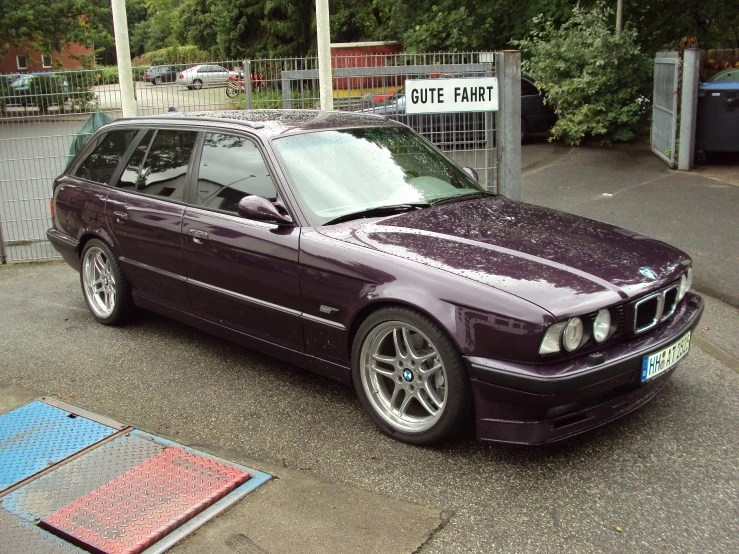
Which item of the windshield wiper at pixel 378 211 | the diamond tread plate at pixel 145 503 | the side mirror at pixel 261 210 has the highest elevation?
the side mirror at pixel 261 210

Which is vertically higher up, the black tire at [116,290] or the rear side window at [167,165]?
the rear side window at [167,165]

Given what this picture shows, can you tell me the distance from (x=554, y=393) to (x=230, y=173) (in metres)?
2.58

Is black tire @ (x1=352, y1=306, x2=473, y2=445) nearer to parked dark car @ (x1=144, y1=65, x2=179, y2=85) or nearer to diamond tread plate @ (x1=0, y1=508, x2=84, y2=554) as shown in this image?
diamond tread plate @ (x1=0, y1=508, x2=84, y2=554)

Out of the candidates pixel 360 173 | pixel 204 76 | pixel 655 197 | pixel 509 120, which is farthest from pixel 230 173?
pixel 655 197

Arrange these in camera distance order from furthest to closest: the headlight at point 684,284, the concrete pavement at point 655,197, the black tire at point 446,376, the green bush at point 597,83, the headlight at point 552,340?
the green bush at point 597,83 → the concrete pavement at point 655,197 → the headlight at point 684,284 → the black tire at point 446,376 → the headlight at point 552,340

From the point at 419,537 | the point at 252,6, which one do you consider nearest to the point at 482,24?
the point at 252,6

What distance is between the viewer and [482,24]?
21094mm

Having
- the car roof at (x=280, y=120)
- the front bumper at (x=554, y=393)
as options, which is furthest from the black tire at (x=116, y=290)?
the front bumper at (x=554, y=393)

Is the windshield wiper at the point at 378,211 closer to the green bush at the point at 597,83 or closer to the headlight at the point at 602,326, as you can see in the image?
the headlight at the point at 602,326

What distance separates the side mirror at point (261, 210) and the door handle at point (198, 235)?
0.54m

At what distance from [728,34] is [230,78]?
14.9 metres

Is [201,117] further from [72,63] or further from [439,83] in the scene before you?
[72,63]

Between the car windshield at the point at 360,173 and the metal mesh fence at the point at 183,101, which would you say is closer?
the car windshield at the point at 360,173

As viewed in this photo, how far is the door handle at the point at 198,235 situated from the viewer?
190 inches
